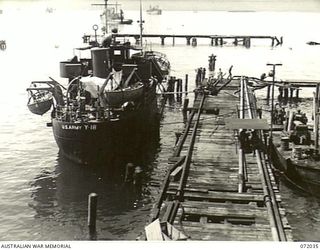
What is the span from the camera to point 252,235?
Answer: 12844 millimetres

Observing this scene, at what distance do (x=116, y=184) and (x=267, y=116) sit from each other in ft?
56.4

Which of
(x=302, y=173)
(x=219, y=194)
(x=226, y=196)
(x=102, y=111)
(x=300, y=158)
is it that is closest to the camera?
(x=226, y=196)

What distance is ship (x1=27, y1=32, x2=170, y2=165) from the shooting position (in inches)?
928

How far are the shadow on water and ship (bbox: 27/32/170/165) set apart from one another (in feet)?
2.60

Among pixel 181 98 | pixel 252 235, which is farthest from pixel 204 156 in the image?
pixel 181 98

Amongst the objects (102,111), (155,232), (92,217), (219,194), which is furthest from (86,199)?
(155,232)

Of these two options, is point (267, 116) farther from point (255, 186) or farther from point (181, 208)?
point (181, 208)

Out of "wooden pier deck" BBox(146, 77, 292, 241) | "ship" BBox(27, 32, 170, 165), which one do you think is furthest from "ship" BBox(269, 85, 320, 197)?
"ship" BBox(27, 32, 170, 165)

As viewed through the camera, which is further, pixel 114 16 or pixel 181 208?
pixel 114 16

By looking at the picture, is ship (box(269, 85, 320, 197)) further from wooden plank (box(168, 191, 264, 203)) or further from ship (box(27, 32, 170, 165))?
ship (box(27, 32, 170, 165))

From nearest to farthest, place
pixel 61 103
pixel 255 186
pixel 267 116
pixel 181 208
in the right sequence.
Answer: pixel 181 208 → pixel 255 186 → pixel 61 103 → pixel 267 116

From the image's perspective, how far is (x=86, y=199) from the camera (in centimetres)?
2045

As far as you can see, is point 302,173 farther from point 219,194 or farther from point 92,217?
point 92,217

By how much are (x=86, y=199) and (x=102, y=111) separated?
5.10 meters
